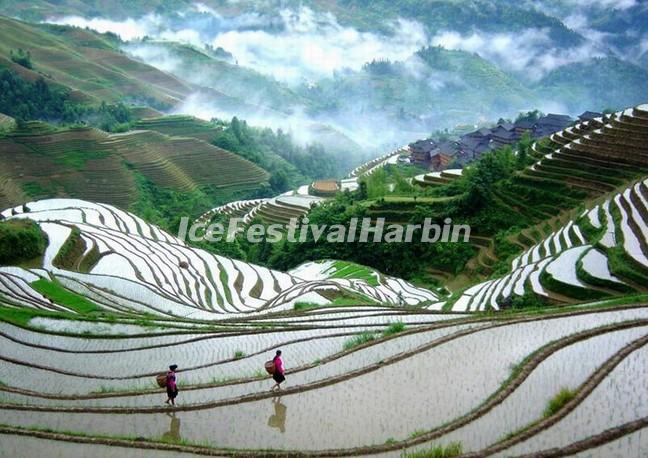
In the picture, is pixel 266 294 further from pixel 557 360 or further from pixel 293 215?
pixel 293 215

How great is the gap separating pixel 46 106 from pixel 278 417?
246 feet

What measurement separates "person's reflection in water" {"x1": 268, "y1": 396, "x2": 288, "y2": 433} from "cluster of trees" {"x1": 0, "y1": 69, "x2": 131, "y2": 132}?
2619 inches

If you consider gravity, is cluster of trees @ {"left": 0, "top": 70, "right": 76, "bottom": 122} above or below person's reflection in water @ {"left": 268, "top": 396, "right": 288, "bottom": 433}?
above

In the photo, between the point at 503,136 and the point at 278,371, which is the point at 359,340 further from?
the point at 503,136

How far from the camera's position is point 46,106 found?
68188 millimetres

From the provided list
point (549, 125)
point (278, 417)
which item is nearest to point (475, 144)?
point (549, 125)

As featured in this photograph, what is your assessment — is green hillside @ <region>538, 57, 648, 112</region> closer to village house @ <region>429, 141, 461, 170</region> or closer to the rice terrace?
village house @ <region>429, 141, 461, 170</region>

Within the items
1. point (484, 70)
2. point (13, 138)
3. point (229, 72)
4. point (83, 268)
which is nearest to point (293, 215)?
point (83, 268)

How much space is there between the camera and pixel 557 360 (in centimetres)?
679

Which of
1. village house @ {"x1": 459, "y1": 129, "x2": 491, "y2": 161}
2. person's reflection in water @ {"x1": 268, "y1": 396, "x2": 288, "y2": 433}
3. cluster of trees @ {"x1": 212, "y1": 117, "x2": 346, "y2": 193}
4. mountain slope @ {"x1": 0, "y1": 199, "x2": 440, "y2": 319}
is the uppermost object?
village house @ {"x1": 459, "y1": 129, "x2": 491, "y2": 161}

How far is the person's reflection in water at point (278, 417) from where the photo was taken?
6275 mm

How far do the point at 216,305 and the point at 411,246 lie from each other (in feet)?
41.2

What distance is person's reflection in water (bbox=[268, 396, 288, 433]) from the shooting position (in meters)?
6.28

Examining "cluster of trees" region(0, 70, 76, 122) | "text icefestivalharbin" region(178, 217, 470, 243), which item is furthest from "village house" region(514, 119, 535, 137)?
"cluster of trees" region(0, 70, 76, 122)
